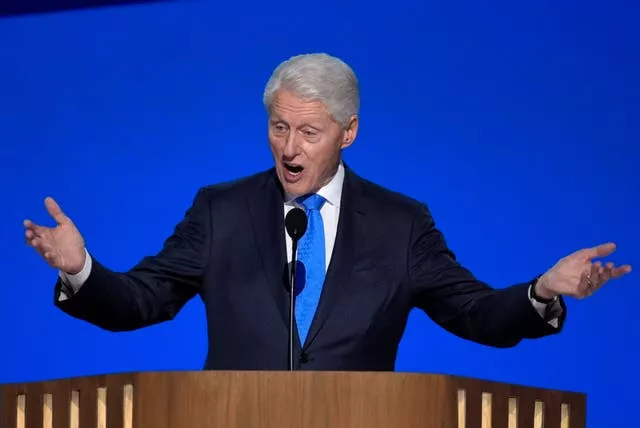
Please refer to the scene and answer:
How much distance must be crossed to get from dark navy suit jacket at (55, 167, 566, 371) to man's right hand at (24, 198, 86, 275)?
11cm

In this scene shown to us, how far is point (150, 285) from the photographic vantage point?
2.78 meters

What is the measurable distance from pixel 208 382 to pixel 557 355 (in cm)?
174

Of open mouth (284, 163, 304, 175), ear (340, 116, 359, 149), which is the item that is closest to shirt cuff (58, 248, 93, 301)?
open mouth (284, 163, 304, 175)

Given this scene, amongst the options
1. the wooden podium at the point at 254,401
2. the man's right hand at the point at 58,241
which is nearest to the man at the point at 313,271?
the man's right hand at the point at 58,241

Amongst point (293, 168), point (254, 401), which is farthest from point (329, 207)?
point (254, 401)

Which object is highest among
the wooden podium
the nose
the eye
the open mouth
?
the eye

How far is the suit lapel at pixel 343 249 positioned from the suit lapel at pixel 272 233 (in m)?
0.07

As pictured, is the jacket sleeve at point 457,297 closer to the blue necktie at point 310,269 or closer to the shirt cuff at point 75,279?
the blue necktie at point 310,269

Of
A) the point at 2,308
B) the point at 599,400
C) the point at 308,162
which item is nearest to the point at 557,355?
the point at 599,400

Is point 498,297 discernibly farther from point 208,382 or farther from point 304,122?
point 208,382

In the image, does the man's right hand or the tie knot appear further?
the tie knot

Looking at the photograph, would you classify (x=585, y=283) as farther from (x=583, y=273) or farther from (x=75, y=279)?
(x=75, y=279)

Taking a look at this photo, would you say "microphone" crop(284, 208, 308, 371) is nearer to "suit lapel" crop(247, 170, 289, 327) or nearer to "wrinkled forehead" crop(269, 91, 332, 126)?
"suit lapel" crop(247, 170, 289, 327)

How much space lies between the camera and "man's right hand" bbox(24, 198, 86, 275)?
2408mm
